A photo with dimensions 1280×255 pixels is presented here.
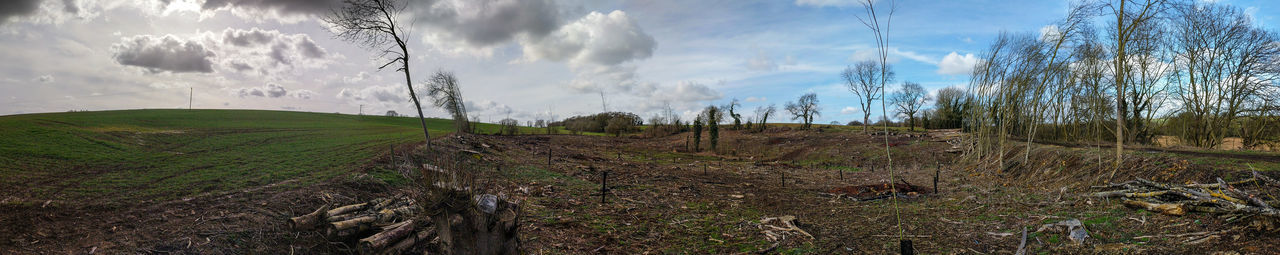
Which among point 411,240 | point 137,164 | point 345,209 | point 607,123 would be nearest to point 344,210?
point 345,209

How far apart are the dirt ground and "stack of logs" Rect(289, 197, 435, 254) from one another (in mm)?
206

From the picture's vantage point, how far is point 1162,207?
7.41m

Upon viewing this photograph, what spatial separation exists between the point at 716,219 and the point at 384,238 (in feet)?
20.5

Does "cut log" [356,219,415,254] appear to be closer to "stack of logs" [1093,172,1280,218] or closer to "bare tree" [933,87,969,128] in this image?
"stack of logs" [1093,172,1280,218]

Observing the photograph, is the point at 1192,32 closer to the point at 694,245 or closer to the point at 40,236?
the point at 694,245

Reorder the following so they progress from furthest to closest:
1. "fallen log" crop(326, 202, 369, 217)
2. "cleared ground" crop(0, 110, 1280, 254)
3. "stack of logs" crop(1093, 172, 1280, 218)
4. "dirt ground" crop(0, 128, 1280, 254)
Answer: "fallen log" crop(326, 202, 369, 217)
"cleared ground" crop(0, 110, 1280, 254)
"dirt ground" crop(0, 128, 1280, 254)
"stack of logs" crop(1093, 172, 1280, 218)

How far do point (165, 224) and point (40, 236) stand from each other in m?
1.36

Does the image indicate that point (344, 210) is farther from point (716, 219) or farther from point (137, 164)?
point (137, 164)

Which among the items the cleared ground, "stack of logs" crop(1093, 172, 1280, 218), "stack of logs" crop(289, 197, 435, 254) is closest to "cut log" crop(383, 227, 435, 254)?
"stack of logs" crop(289, 197, 435, 254)

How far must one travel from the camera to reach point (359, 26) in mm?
13594

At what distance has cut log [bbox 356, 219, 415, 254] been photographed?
5844mm

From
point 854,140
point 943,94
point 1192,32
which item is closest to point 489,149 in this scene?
point 854,140

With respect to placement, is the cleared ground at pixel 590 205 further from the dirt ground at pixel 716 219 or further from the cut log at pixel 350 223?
the cut log at pixel 350 223

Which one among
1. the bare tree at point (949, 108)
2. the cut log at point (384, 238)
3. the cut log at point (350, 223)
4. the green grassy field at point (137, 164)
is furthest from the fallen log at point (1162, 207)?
the bare tree at point (949, 108)
